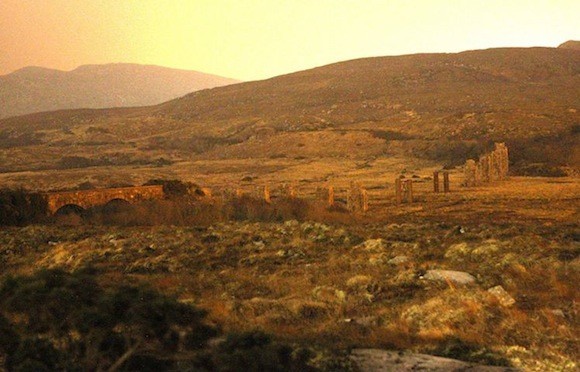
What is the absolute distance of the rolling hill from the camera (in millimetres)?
70562

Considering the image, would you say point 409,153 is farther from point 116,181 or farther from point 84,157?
point 84,157

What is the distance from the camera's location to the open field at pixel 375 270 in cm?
889

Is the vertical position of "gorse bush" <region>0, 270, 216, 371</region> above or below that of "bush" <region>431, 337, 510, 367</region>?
above

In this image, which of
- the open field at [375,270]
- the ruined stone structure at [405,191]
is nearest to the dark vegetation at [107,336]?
the open field at [375,270]

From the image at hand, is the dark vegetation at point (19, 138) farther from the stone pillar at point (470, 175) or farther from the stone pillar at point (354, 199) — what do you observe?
the stone pillar at point (354, 199)

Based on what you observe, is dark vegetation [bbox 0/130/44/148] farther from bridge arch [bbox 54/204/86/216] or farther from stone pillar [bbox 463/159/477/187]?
stone pillar [bbox 463/159/477/187]

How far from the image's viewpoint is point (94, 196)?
88.0ft

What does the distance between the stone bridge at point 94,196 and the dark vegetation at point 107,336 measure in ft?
62.6

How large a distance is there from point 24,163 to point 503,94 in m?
66.0

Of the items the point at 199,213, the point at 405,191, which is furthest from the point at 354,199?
the point at 199,213

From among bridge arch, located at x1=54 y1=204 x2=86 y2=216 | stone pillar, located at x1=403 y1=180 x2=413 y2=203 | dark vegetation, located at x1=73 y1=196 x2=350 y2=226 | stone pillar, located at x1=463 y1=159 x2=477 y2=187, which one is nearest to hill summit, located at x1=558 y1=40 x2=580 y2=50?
stone pillar, located at x1=463 y1=159 x2=477 y2=187

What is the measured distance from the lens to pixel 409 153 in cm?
6825

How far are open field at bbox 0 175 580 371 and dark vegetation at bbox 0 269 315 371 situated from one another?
50.1 inches

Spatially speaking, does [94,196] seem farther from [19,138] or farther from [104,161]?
[19,138]
